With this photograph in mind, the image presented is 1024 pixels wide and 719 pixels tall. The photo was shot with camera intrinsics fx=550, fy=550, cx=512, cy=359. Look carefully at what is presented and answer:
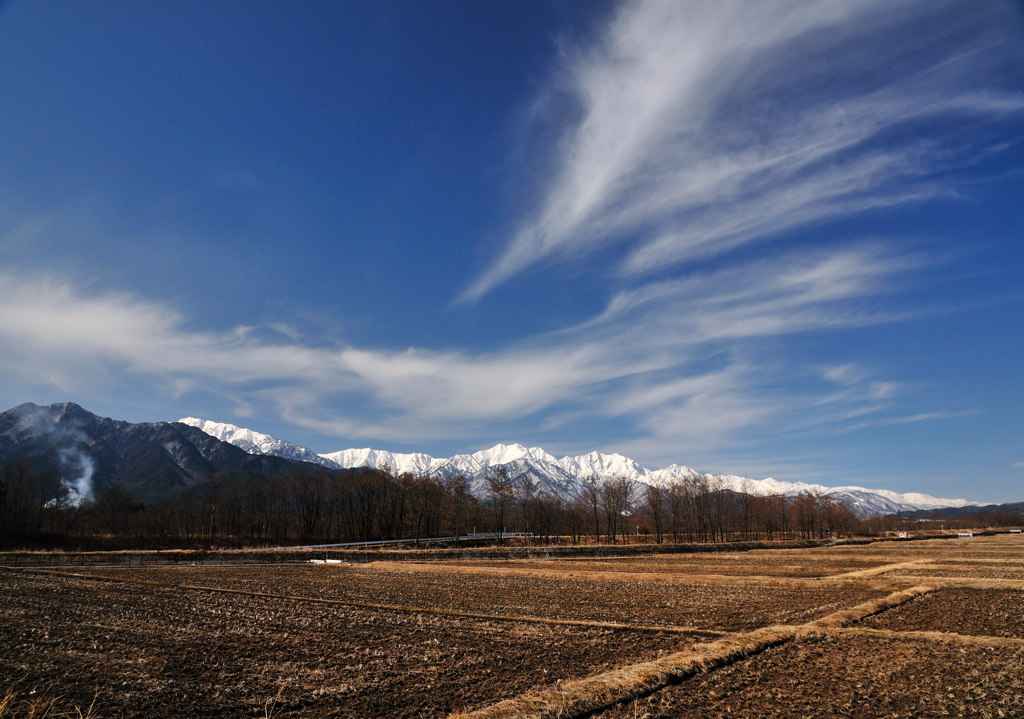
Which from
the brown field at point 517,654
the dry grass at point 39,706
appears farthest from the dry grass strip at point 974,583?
the dry grass at point 39,706

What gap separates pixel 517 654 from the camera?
1695 cm

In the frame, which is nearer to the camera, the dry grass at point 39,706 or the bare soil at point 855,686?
the dry grass at point 39,706

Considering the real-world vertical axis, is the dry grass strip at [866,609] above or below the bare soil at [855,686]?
below

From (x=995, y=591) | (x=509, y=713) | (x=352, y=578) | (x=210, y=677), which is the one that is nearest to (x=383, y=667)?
(x=210, y=677)

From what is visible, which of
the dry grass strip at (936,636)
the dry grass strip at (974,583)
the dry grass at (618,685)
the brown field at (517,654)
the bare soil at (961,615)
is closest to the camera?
the dry grass at (618,685)

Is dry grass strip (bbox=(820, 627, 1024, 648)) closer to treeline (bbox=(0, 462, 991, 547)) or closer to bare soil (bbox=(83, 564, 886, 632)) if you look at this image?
bare soil (bbox=(83, 564, 886, 632))

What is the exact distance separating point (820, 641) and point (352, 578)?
38015 mm

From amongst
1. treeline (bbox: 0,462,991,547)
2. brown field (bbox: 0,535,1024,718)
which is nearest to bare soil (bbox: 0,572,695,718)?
brown field (bbox: 0,535,1024,718)

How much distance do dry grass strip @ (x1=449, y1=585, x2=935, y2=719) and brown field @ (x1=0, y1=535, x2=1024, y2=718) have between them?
0.06 metres

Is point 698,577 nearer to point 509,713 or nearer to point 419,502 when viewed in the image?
point 509,713

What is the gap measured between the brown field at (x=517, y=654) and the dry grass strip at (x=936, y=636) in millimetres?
138

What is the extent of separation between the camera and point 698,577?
45.2 metres

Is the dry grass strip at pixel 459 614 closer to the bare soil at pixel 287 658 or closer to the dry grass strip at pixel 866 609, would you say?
the bare soil at pixel 287 658

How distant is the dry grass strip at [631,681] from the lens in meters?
11.6
